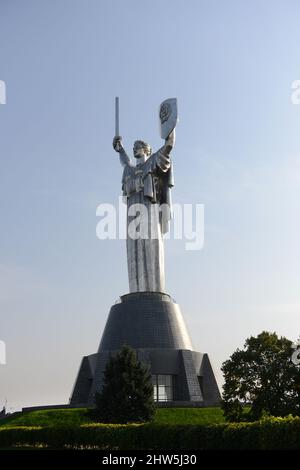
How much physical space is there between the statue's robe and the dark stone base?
1.23 meters

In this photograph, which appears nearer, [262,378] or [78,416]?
[262,378]

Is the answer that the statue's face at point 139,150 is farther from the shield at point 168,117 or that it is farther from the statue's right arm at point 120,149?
the shield at point 168,117

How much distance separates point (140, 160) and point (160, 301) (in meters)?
9.56

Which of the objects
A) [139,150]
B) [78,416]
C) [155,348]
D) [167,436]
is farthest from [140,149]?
[167,436]

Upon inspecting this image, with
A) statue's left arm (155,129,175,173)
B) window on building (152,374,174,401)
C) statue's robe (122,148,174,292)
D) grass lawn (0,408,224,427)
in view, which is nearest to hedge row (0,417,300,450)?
grass lawn (0,408,224,427)

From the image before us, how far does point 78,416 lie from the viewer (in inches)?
1144

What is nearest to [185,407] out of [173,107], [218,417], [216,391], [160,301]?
[218,417]

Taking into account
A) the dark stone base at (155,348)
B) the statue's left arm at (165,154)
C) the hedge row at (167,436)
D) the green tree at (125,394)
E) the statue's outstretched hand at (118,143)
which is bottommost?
the hedge row at (167,436)

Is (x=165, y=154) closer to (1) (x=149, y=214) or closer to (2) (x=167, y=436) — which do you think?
(1) (x=149, y=214)

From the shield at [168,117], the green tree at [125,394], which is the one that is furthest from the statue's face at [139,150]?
the green tree at [125,394]

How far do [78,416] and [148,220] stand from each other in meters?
14.5

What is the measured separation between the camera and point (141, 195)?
39.5 meters

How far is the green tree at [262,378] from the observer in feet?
69.4
